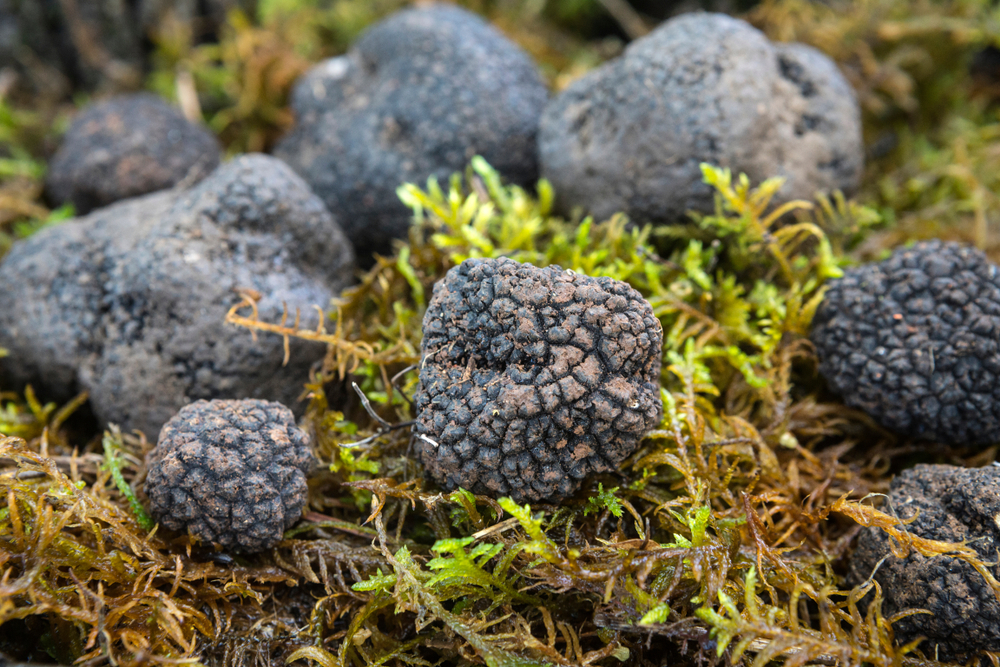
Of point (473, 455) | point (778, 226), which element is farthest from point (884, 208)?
point (473, 455)

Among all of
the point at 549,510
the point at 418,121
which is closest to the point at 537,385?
the point at 549,510

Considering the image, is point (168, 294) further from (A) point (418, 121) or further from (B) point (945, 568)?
(B) point (945, 568)

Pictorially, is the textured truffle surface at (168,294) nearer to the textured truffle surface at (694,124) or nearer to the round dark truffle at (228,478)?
the round dark truffle at (228,478)

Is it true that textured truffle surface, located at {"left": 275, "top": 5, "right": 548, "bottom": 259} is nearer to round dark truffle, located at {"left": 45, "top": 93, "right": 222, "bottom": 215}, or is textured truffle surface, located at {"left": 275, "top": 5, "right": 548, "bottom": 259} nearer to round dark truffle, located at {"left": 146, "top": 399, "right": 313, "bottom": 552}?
round dark truffle, located at {"left": 45, "top": 93, "right": 222, "bottom": 215}

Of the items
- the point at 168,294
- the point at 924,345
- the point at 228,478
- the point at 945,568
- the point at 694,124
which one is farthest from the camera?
the point at 694,124

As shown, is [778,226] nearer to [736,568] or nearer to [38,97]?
[736,568]

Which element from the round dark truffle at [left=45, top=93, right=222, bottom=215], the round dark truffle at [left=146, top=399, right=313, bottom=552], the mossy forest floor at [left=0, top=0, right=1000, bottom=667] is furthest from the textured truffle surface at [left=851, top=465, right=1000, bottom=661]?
the round dark truffle at [left=45, top=93, right=222, bottom=215]
